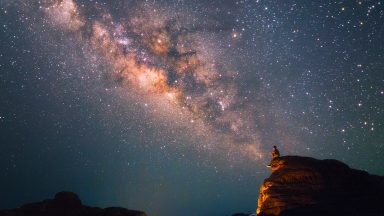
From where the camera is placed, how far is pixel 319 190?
78.2ft

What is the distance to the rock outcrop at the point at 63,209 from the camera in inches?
909

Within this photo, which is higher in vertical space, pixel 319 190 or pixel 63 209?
pixel 319 190

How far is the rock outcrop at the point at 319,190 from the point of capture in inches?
858

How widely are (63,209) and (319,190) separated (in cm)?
2169

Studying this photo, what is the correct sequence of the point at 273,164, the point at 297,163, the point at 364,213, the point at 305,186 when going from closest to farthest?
1. the point at 364,213
2. the point at 305,186
3. the point at 297,163
4. the point at 273,164

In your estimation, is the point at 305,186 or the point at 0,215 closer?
the point at 0,215

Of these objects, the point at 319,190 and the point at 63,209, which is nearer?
the point at 63,209

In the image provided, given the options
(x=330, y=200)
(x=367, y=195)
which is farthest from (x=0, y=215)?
(x=367, y=195)

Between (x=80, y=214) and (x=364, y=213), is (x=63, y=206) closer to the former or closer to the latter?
(x=80, y=214)

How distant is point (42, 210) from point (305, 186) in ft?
73.0

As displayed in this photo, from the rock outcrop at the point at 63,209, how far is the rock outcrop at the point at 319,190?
487 inches

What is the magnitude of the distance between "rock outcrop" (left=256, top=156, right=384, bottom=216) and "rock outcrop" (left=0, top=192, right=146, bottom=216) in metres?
12.4

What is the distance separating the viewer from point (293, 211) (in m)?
21.7

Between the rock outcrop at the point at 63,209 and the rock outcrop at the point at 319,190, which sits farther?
the rock outcrop at the point at 63,209
